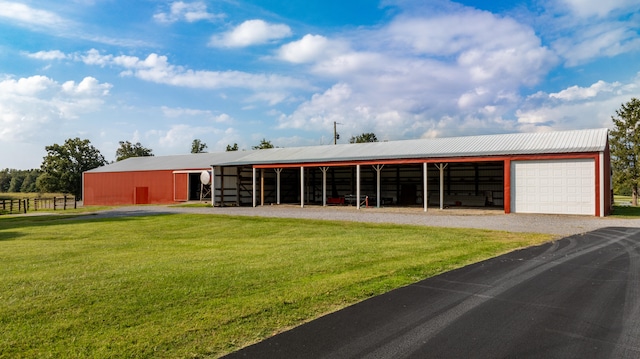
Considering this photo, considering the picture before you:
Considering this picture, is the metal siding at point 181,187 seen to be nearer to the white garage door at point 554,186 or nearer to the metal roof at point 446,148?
the metal roof at point 446,148

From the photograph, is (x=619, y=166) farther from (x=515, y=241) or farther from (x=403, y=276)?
(x=403, y=276)

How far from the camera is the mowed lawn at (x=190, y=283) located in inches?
184

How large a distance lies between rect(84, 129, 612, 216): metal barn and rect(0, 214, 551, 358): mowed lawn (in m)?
9.81

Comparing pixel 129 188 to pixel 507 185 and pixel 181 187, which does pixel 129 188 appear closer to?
pixel 181 187

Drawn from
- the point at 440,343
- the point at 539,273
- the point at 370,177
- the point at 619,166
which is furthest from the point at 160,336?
the point at 619,166

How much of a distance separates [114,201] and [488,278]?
4438 cm

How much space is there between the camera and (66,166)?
63.8m

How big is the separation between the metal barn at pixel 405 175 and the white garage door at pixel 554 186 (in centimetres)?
5

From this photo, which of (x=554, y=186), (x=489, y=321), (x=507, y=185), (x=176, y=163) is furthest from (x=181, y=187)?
(x=489, y=321)

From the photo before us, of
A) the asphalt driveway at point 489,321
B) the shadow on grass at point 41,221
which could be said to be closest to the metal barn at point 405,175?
the shadow on grass at point 41,221

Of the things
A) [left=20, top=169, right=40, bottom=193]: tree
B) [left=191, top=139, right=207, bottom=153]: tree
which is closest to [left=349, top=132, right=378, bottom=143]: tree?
[left=191, top=139, right=207, bottom=153]: tree

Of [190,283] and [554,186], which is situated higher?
[554,186]

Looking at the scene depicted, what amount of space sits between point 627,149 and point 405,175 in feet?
76.9

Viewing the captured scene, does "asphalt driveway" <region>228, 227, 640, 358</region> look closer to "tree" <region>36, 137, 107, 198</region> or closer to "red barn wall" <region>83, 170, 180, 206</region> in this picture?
"red barn wall" <region>83, 170, 180, 206</region>
